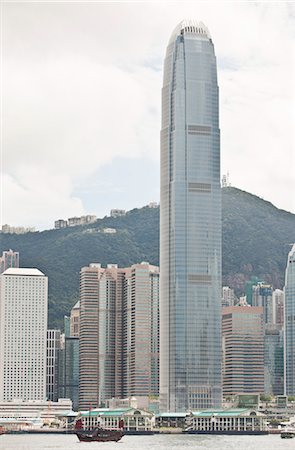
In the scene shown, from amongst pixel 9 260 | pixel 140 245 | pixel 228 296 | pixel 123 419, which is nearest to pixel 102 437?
pixel 123 419

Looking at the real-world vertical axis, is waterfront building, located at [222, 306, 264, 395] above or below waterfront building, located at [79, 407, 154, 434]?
above

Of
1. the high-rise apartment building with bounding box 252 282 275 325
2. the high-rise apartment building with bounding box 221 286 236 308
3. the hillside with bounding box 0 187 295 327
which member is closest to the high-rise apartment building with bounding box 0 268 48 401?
the hillside with bounding box 0 187 295 327

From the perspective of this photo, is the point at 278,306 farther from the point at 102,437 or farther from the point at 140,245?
the point at 102,437

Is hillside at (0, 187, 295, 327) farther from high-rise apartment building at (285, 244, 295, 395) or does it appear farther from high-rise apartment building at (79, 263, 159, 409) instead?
high-rise apartment building at (285, 244, 295, 395)

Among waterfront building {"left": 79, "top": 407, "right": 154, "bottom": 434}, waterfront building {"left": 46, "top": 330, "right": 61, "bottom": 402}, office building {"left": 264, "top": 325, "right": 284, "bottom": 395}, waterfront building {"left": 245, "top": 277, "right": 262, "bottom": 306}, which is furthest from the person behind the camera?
waterfront building {"left": 245, "top": 277, "right": 262, "bottom": 306}

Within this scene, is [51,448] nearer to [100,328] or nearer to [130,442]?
[130,442]

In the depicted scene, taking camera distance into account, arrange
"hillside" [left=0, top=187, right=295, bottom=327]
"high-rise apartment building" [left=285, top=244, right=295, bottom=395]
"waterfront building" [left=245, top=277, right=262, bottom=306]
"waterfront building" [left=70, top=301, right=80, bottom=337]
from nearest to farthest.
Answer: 1. "high-rise apartment building" [left=285, top=244, right=295, bottom=395]
2. "waterfront building" [left=70, top=301, right=80, bottom=337]
3. "hillside" [left=0, top=187, right=295, bottom=327]
4. "waterfront building" [left=245, top=277, right=262, bottom=306]

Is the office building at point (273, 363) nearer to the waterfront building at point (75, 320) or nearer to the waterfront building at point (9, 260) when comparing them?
the waterfront building at point (75, 320)
